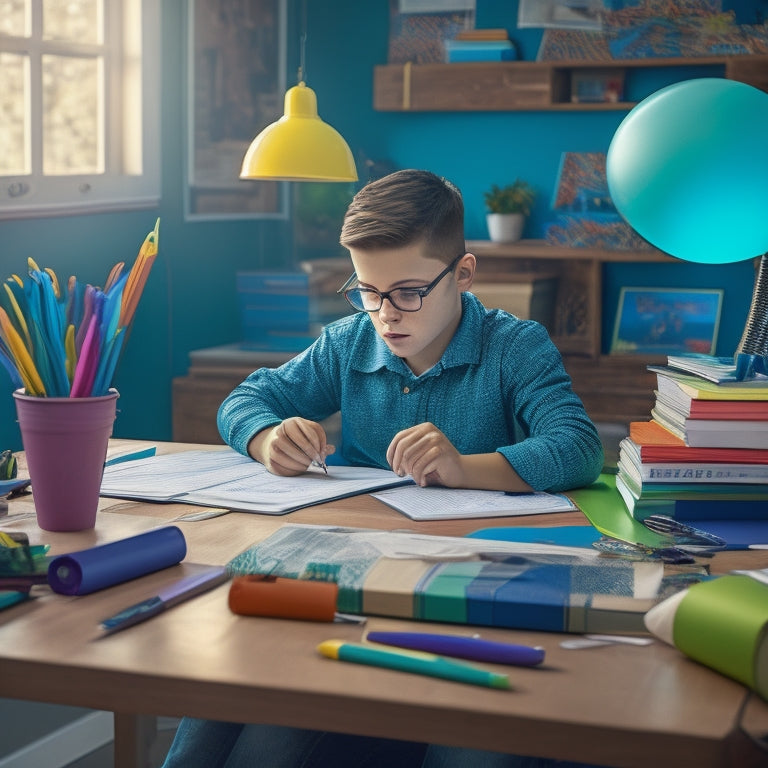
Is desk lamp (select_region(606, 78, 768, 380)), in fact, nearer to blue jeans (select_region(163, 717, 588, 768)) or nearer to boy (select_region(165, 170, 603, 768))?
boy (select_region(165, 170, 603, 768))

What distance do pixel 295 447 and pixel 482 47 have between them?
2351 millimetres

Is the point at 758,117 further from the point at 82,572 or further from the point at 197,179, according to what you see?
the point at 197,179

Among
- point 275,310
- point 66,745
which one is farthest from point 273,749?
point 275,310

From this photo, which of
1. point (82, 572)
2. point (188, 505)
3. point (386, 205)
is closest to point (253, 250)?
point (386, 205)

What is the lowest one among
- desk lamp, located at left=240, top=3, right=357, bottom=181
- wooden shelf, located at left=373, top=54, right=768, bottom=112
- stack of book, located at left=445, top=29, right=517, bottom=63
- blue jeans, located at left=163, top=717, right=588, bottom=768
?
blue jeans, located at left=163, top=717, right=588, bottom=768

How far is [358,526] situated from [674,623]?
1.53 feet

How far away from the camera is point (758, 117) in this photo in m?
1.48

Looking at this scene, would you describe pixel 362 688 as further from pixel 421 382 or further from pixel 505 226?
pixel 505 226

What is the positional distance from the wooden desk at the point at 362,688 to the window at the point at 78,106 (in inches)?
70.1

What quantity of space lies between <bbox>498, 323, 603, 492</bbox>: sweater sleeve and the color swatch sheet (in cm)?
34

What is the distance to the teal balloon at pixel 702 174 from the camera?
1.47 meters

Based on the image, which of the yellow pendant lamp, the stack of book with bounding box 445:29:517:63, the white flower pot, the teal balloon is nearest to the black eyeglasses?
the teal balloon

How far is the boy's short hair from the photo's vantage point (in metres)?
1.72

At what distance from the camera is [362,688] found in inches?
33.5
